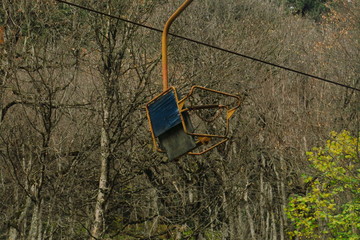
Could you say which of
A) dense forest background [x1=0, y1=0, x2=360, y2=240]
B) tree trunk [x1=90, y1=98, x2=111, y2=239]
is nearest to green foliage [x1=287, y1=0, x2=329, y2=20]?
dense forest background [x1=0, y1=0, x2=360, y2=240]

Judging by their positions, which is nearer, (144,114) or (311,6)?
(144,114)

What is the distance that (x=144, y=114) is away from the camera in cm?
1591

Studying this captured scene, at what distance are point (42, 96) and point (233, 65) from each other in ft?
30.8

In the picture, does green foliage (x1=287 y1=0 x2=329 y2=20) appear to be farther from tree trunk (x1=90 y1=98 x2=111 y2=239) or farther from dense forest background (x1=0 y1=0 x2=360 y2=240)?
tree trunk (x1=90 y1=98 x2=111 y2=239)

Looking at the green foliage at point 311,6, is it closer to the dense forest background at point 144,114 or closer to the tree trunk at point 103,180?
the dense forest background at point 144,114

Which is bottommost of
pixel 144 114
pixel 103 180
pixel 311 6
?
pixel 103 180

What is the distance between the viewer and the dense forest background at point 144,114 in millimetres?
12164

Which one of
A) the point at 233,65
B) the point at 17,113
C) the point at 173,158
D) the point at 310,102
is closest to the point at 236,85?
the point at 233,65

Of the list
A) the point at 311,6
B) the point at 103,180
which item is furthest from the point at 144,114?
the point at 311,6

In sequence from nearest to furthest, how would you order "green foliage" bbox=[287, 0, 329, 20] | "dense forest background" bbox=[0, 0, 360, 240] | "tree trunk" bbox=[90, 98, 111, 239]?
"tree trunk" bbox=[90, 98, 111, 239] < "dense forest background" bbox=[0, 0, 360, 240] < "green foliage" bbox=[287, 0, 329, 20]

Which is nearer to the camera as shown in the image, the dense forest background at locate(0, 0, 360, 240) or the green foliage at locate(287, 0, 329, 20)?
the dense forest background at locate(0, 0, 360, 240)

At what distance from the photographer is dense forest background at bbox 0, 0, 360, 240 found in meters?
12.2

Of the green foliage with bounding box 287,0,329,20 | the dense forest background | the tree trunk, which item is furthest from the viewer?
the green foliage with bounding box 287,0,329,20

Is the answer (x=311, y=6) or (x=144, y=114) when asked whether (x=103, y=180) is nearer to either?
(x=144, y=114)
